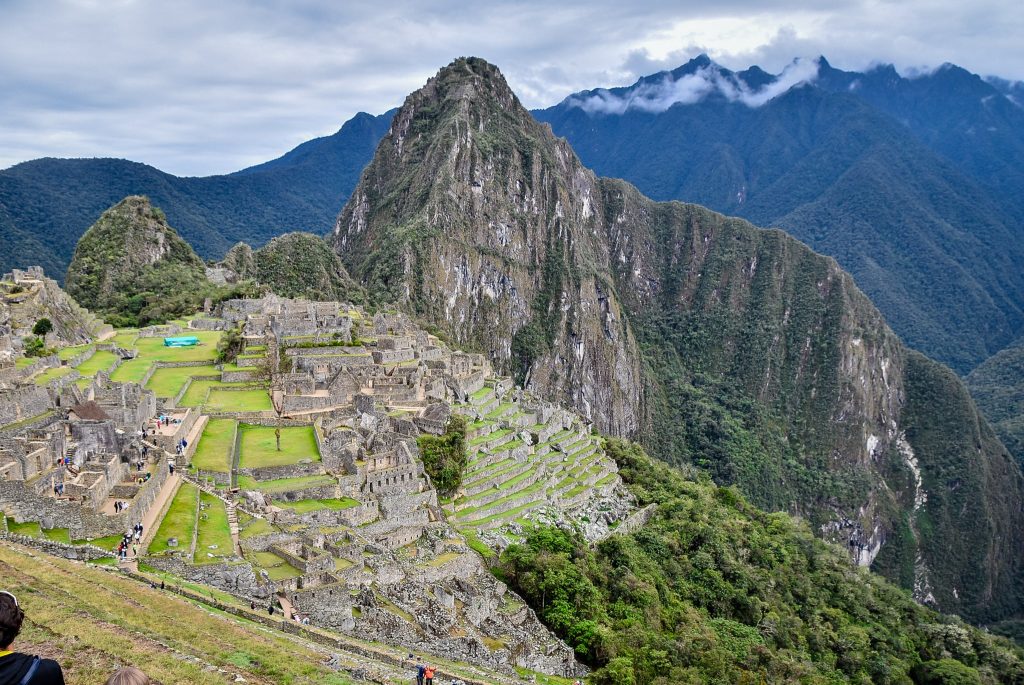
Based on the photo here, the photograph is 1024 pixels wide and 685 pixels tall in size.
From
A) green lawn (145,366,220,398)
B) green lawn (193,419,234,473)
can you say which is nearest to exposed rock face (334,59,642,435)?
green lawn (145,366,220,398)

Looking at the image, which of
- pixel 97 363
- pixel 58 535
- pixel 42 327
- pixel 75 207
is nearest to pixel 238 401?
pixel 97 363

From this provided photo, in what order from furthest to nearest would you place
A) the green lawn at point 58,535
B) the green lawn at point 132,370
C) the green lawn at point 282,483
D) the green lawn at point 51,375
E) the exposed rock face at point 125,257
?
1. the exposed rock face at point 125,257
2. the green lawn at point 132,370
3. the green lawn at point 51,375
4. the green lawn at point 282,483
5. the green lawn at point 58,535

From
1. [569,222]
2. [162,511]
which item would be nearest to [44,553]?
[162,511]

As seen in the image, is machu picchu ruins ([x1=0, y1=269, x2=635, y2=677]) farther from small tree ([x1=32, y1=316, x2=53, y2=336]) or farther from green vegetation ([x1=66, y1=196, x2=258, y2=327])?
green vegetation ([x1=66, y1=196, x2=258, y2=327])

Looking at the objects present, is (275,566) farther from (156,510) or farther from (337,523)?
(337,523)

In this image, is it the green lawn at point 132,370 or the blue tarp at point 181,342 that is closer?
the green lawn at point 132,370

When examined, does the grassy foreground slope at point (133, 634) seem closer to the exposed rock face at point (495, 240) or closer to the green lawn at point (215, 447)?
the green lawn at point (215, 447)

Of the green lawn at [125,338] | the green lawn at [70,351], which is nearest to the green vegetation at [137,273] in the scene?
the green lawn at [125,338]
